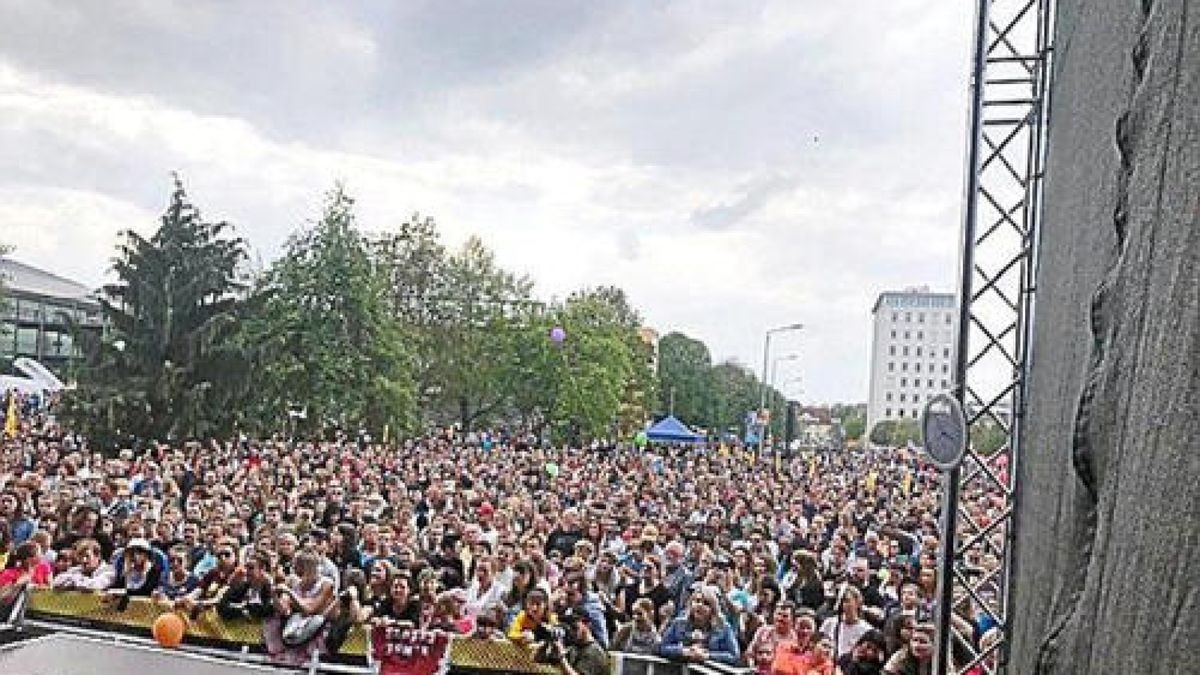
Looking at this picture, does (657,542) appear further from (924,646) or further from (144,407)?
(144,407)

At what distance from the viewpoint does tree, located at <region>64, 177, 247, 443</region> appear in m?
30.0

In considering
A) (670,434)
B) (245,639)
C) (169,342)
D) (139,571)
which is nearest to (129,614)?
(139,571)

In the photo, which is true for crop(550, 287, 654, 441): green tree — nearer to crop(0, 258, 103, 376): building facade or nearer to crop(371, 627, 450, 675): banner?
crop(0, 258, 103, 376): building facade

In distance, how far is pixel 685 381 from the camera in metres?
74.2

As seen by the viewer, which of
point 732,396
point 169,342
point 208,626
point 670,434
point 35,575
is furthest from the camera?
point 732,396

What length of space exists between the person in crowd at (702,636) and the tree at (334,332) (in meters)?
27.2

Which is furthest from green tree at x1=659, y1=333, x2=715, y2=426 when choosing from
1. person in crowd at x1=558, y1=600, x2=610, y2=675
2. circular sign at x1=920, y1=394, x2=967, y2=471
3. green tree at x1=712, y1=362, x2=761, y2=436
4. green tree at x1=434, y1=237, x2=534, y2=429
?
circular sign at x1=920, y1=394, x2=967, y2=471

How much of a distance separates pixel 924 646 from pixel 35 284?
311 feet

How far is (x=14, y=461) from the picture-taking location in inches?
768

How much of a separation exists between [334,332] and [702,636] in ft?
96.3

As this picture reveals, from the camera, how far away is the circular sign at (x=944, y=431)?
407 cm

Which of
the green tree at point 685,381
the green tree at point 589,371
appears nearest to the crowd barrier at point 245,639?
the green tree at point 589,371

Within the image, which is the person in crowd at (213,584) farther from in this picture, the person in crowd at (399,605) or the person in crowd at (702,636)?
the person in crowd at (702,636)

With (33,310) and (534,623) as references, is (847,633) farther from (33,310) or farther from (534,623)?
(33,310)
